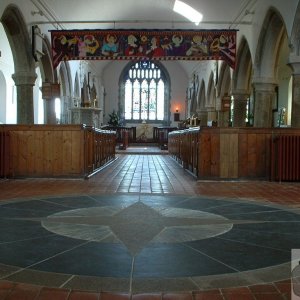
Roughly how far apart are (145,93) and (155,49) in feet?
61.0

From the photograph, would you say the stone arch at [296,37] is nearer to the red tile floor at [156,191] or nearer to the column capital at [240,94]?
the red tile floor at [156,191]

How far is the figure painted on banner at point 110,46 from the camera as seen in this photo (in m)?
12.4

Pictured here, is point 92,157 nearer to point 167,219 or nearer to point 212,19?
point 167,219

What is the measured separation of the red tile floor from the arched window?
22622 millimetres

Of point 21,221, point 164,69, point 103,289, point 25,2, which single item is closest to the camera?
point 103,289

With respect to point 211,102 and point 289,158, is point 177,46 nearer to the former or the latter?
point 289,158

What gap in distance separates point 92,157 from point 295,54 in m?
4.90

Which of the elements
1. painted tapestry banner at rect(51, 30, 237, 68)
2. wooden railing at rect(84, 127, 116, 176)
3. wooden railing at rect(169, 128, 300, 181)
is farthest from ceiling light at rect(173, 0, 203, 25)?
wooden railing at rect(169, 128, 300, 181)

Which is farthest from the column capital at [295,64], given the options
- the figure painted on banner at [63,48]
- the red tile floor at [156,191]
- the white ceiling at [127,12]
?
the figure painted on banner at [63,48]

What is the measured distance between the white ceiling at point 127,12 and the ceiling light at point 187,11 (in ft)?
0.85

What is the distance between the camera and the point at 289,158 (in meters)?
7.69

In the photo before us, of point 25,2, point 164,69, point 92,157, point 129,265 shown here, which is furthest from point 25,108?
point 164,69

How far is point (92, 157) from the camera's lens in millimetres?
8719

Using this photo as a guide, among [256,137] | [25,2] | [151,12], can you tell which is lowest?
[256,137]
